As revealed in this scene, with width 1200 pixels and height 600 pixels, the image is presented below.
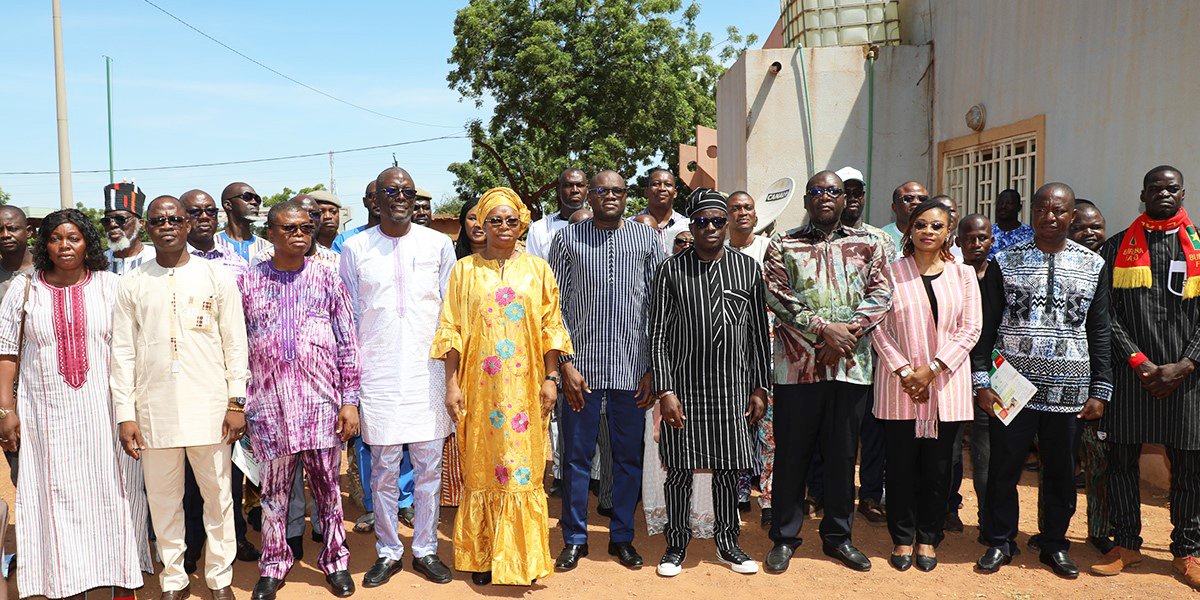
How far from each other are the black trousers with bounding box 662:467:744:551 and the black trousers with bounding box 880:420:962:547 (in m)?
0.83

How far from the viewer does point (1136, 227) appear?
454 cm

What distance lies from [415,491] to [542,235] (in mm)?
2143

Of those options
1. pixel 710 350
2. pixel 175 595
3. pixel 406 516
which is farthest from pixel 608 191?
pixel 175 595

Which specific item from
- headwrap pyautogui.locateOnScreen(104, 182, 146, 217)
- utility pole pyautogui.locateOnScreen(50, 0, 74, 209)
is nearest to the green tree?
utility pole pyautogui.locateOnScreen(50, 0, 74, 209)

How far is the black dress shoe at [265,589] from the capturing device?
166 inches

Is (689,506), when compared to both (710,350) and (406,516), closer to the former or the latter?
(710,350)

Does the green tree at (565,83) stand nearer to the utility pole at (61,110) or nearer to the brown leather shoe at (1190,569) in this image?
the utility pole at (61,110)

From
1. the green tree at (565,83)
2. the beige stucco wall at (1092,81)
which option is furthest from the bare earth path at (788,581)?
the green tree at (565,83)

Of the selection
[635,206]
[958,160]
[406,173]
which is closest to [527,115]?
[635,206]

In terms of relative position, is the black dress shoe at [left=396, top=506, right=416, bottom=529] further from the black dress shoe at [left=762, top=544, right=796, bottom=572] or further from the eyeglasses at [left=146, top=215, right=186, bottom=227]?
the eyeglasses at [left=146, top=215, right=186, bottom=227]

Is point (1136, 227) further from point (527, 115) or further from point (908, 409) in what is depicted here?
point (527, 115)

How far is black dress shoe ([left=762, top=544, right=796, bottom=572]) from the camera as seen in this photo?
4.55 metres

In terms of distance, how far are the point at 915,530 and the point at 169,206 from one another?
4.14m

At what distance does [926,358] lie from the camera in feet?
14.5
